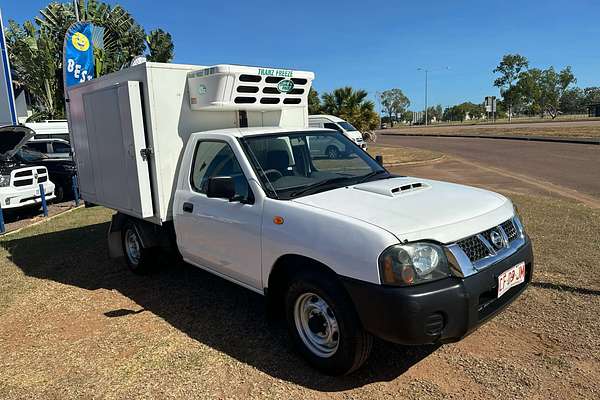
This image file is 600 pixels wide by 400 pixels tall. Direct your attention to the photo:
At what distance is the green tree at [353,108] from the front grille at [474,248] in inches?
1195

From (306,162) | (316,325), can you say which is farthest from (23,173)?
(316,325)

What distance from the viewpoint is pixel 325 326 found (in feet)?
11.0

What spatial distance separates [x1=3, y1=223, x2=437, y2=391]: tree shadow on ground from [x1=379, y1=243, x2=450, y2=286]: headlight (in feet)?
3.12

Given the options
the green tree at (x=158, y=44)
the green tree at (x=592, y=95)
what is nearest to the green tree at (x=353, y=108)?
the green tree at (x=158, y=44)

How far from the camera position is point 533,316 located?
13.4 feet

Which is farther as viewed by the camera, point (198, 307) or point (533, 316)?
point (198, 307)

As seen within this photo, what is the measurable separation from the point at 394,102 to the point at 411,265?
426 ft

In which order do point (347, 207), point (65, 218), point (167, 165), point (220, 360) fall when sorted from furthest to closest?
1. point (65, 218)
2. point (167, 165)
3. point (220, 360)
4. point (347, 207)

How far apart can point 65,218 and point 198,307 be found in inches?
262

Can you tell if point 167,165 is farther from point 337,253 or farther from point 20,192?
point 20,192

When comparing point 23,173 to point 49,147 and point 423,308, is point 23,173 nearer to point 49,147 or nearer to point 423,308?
point 49,147

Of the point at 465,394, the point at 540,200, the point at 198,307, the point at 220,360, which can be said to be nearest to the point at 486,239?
the point at 465,394

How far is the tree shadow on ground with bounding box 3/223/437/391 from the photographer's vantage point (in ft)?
11.3

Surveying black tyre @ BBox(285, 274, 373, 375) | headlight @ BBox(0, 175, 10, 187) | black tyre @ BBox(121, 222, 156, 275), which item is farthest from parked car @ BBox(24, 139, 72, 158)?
black tyre @ BBox(285, 274, 373, 375)
